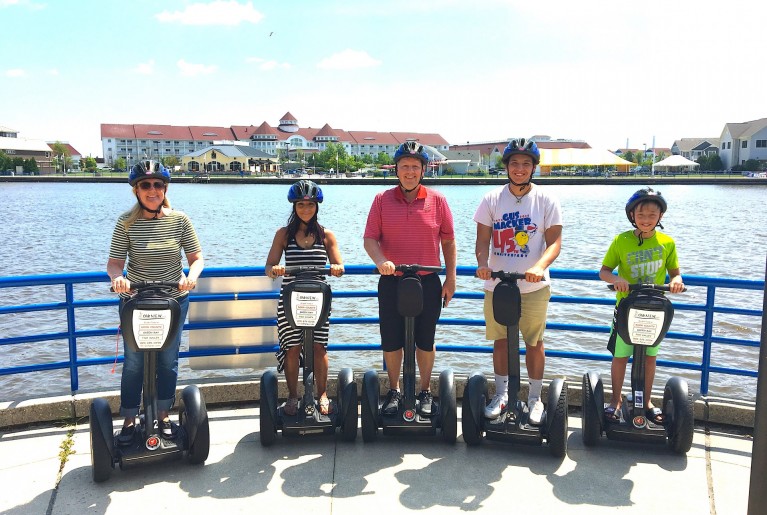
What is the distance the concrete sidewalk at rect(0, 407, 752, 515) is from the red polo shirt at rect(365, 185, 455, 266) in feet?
4.29

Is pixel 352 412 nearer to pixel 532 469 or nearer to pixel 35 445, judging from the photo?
pixel 532 469

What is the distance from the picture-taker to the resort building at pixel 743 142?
10456 cm

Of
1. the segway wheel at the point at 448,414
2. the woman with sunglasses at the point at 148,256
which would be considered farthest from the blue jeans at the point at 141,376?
the segway wheel at the point at 448,414

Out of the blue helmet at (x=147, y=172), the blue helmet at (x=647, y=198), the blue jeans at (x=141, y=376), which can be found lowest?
the blue jeans at (x=141, y=376)

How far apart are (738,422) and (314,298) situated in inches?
128

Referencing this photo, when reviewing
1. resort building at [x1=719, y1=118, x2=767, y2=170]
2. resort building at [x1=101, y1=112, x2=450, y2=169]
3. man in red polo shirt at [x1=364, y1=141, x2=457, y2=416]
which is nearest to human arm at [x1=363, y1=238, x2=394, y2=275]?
man in red polo shirt at [x1=364, y1=141, x2=457, y2=416]

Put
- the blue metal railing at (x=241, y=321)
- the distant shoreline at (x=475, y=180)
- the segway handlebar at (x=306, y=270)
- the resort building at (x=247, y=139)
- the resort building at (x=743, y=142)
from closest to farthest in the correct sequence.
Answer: the segway handlebar at (x=306, y=270), the blue metal railing at (x=241, y=321), the distant shoreline at (x=475, y=180), the resort building at (x=743, y=142), the resort building at (x=247, y=139)

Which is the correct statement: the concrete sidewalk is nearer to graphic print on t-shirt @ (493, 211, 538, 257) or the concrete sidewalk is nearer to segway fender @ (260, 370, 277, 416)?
segway fender @ (260, 370, 277, 416)

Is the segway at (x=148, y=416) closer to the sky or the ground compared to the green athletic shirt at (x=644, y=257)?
closer to the ground

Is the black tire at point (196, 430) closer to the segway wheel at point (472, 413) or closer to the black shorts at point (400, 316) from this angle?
the black shorts at point (400, 316)

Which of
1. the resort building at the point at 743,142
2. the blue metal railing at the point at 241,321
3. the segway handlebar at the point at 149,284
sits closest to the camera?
the segway handlebar at the point at 149,284

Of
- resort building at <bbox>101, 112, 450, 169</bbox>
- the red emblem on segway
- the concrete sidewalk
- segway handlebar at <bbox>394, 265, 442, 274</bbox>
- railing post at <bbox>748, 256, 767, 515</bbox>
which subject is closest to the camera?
railing post at <bbox>748, 256, 767, 515</bbox>

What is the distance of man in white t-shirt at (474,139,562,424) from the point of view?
4.18 meters

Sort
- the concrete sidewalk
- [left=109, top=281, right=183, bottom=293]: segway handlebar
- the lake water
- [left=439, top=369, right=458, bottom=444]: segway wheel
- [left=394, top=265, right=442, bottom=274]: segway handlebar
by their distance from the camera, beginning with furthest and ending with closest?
the lake water < [left=439, top=369, right=458, bottom=444]: segway wheel < [left=394, top=265, right=442, bottom=274]: segway handlebar < [left=109, top=281, right=183, bottom=293]: segway handlebar < the concrete sidewalk
